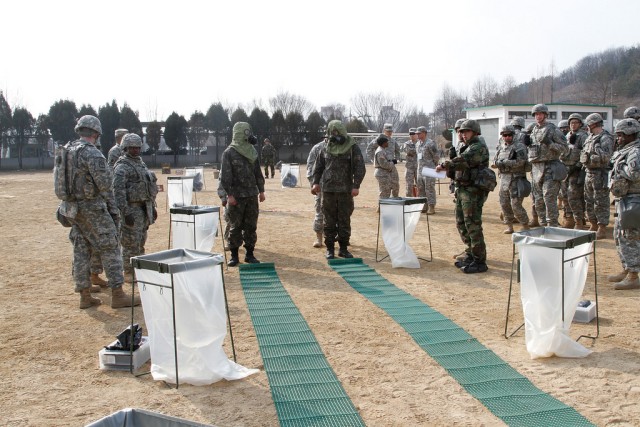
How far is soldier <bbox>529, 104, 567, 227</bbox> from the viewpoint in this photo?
9.69 m

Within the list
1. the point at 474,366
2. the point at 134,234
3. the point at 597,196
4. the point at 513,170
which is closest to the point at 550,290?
the point at 474,366

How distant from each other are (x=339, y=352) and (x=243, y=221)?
3836mm

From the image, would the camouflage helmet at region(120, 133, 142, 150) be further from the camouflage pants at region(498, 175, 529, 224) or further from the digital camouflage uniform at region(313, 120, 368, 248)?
the camouflage pants at region(498, 175, 529, 224)

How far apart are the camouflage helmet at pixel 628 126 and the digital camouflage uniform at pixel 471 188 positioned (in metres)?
1.60

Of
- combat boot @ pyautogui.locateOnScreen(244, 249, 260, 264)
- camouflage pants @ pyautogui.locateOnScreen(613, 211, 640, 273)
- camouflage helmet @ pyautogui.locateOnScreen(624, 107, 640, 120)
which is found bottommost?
combat boot @ pyautogui.locateOnScreen(244, 249, 260, 264)

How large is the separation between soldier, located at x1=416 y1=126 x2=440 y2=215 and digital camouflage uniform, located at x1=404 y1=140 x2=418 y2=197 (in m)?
0.16

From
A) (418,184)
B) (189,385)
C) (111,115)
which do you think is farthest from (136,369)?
(111,115)

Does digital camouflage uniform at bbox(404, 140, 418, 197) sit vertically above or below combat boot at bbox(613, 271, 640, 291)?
above

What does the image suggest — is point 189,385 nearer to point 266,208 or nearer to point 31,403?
point 31,403

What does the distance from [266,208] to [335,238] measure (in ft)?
22.5

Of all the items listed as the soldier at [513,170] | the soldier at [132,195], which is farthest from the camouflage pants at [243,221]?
the soldier at [513,170]

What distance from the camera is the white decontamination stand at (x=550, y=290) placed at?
466 centimetres

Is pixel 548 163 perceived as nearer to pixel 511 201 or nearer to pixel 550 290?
pixel 511 201

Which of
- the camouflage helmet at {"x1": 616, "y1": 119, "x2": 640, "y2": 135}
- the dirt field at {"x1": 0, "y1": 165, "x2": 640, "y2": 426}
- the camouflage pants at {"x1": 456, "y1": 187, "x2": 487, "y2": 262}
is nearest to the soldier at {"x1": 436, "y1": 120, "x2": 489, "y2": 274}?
the camouflage pants at {"x1": 456, "y1": 187, "x2": 487, "y2": 262}
